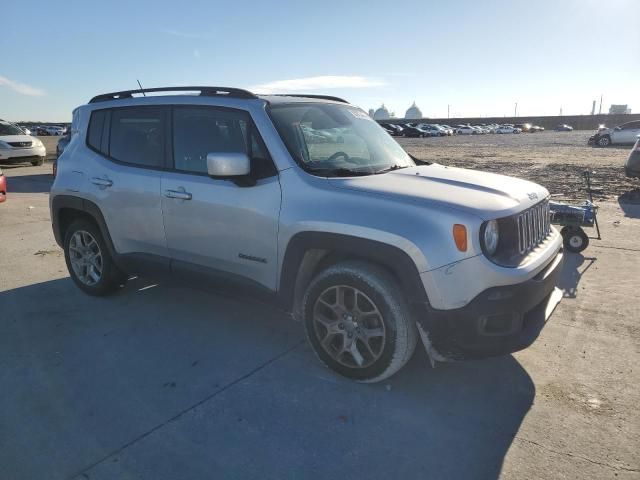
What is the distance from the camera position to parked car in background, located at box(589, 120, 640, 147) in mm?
26516

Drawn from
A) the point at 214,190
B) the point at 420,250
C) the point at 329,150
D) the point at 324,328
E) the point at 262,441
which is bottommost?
the point at 262,441

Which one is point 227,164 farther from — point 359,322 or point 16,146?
point 16,146

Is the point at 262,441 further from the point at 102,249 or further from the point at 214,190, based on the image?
the point at 102,249

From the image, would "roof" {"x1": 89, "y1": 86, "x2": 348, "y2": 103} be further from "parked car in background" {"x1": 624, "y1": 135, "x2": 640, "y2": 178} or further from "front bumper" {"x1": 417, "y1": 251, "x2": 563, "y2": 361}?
"parked car in background" {"x1": 624, "y1": 135, "x2": 640, "y2": 178}

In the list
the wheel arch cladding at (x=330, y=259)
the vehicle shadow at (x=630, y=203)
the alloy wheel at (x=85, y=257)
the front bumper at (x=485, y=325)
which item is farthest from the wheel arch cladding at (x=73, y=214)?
the vehicle shadow at (x=630, y=203)

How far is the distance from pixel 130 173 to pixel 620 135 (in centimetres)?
3023

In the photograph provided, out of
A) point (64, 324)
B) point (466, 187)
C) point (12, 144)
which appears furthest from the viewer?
point (12, 144)

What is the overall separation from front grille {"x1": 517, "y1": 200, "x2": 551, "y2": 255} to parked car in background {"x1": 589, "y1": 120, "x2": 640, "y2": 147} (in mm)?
27350

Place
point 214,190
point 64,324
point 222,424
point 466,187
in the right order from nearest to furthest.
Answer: point 222,424 < point 466,187 < point 214,190 < point 64,324

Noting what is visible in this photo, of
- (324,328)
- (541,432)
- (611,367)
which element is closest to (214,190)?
(324,328)

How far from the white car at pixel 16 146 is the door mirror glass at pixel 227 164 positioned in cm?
1610

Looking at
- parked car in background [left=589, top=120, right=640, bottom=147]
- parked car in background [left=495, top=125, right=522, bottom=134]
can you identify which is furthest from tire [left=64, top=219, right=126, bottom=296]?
parked car in background [left=495, top=125, right=522, bottom=134]

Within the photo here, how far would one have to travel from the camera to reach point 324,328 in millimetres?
3365

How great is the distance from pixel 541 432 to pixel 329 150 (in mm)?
2388
